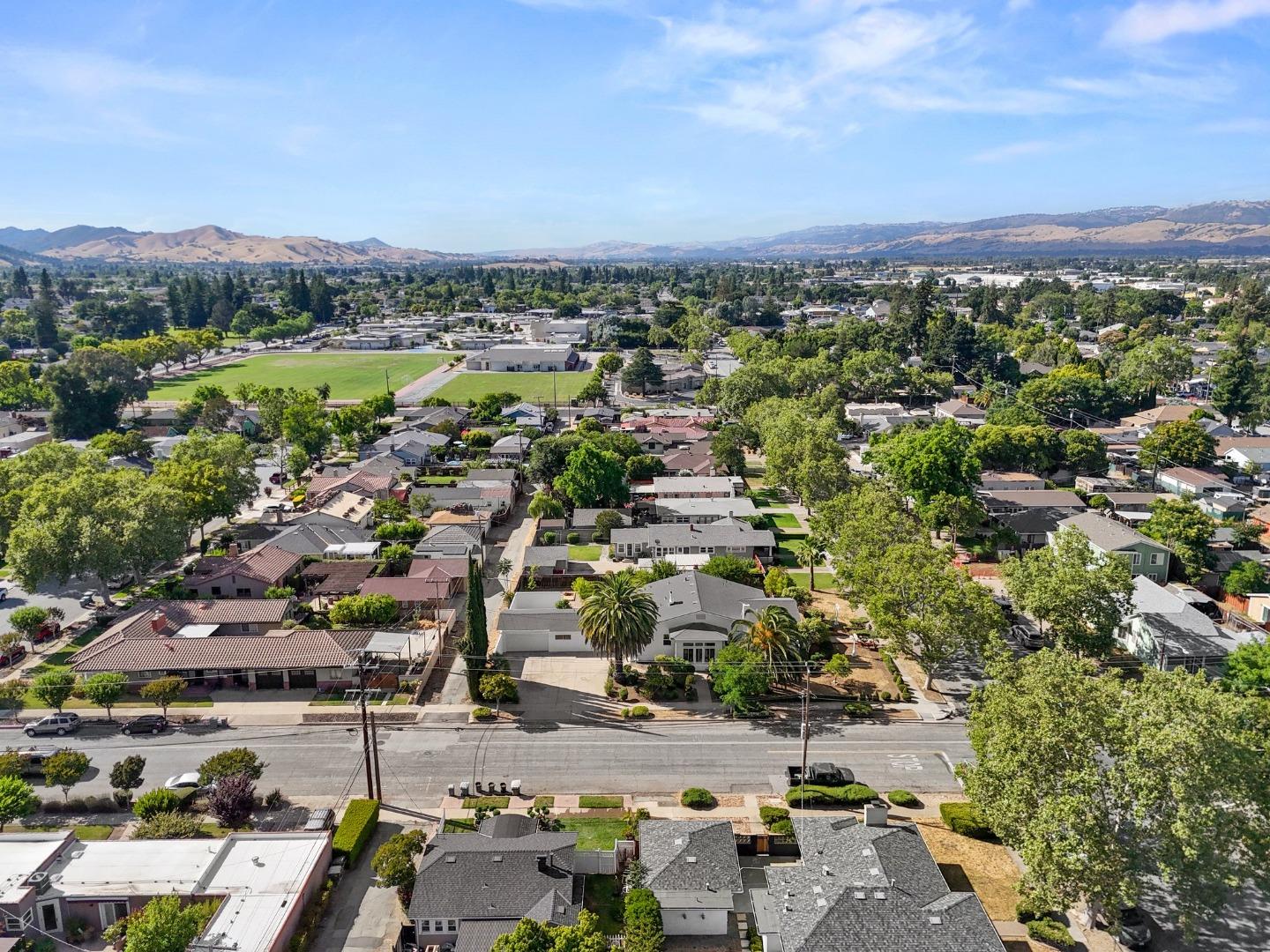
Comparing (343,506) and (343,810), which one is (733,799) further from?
(343,506)

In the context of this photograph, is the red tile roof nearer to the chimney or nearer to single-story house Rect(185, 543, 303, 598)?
single-story house Rect(185, 543, 303, 598)

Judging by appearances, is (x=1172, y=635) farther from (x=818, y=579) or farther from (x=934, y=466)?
(x=934, y=466)

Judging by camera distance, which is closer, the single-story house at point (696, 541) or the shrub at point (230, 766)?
the shrub at point (230, 766)

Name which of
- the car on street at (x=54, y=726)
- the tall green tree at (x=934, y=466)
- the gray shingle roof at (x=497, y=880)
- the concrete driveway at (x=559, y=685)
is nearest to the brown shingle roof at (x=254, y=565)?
the car on street at (x=54, y=726)

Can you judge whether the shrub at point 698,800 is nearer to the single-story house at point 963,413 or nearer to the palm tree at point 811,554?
the palm tree at point 811,554

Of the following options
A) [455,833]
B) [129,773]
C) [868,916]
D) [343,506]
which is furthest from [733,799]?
[343,506]

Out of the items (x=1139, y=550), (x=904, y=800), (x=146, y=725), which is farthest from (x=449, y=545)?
(x=1139, y=550)
